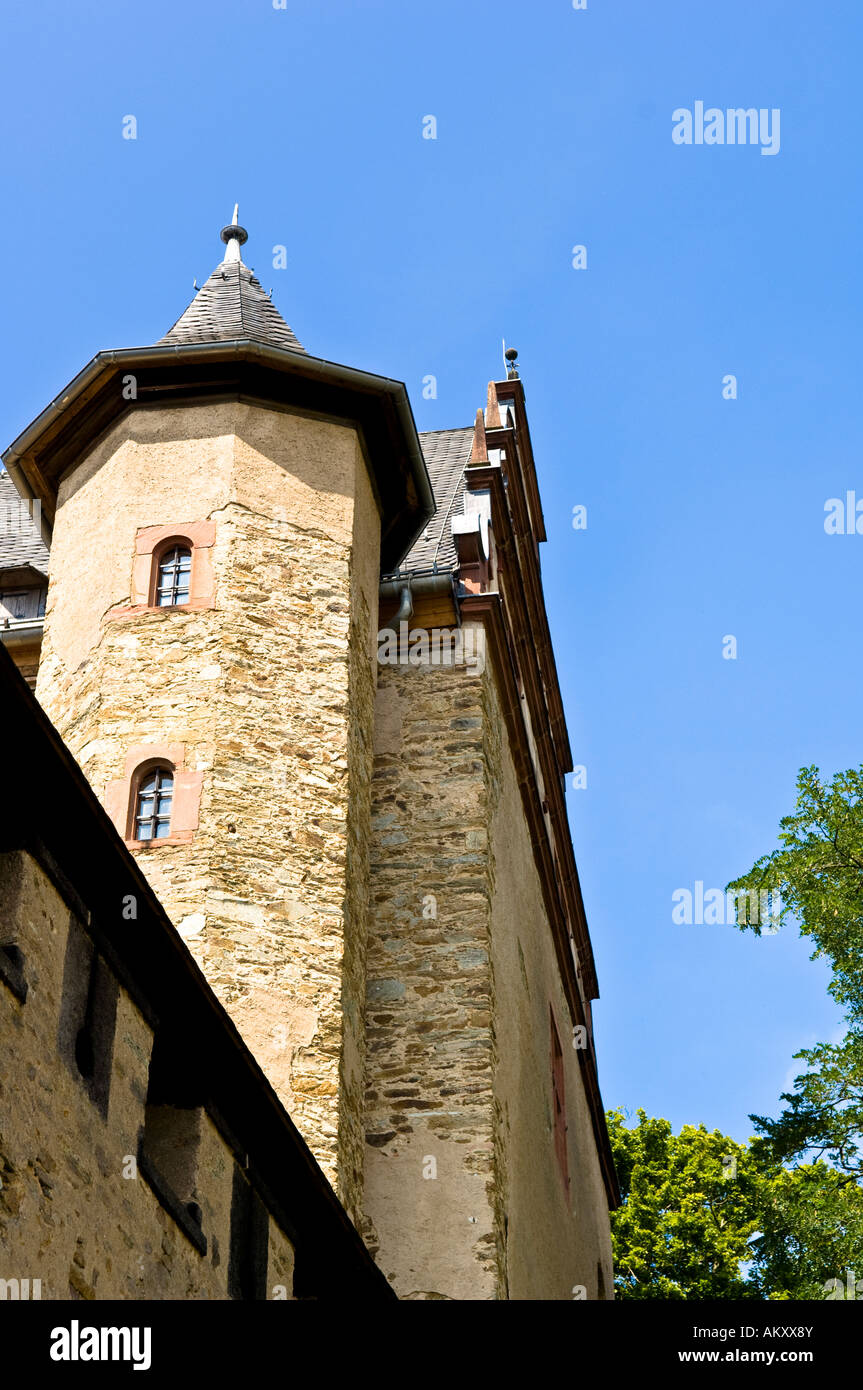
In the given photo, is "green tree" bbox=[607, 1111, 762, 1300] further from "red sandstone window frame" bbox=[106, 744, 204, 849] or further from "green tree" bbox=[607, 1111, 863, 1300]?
"red sandstone window frame" bbox=[106, 744, 204, 849]

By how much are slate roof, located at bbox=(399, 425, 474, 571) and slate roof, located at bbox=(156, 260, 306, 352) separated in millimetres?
2294

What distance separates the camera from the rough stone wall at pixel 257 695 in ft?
40.6

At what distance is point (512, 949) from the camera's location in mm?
15961

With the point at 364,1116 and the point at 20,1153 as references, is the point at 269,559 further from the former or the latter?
the point at 20,1153

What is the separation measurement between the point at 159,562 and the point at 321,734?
2070 mm

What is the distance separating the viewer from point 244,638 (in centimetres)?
1373

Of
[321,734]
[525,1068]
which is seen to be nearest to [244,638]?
[321,734]

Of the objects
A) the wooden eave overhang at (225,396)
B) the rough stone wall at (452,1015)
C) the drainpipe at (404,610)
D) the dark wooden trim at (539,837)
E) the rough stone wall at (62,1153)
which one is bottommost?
the rough stone wall at (62,1153)

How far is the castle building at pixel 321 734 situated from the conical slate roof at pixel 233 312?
0.13ft

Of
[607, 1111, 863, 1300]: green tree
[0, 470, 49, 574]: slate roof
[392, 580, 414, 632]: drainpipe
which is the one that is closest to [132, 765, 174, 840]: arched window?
[392, 580, 414, 632]: drainpipe

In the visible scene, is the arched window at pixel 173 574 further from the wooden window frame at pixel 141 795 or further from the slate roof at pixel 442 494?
the slate roof at pixel 442 494
